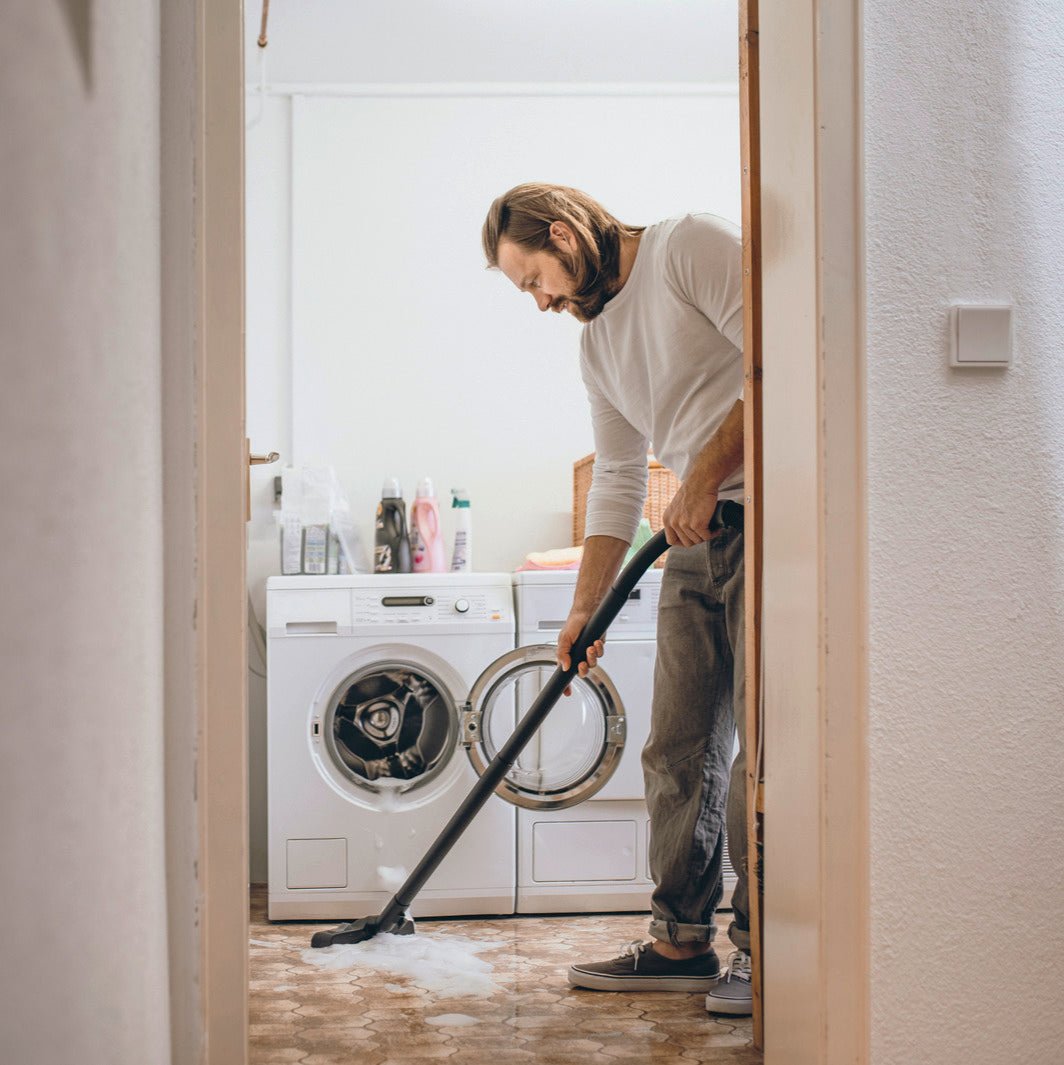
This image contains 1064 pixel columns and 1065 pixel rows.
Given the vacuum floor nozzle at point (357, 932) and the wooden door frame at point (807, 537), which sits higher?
the wooden door frame at point (807, 537)

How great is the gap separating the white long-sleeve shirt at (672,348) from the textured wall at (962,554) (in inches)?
25.2

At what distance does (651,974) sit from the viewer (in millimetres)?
2156

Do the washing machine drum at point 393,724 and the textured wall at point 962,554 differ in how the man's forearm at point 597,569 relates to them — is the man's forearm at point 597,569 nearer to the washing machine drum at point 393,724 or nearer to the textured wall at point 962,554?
the washing machine drum at point 393,724

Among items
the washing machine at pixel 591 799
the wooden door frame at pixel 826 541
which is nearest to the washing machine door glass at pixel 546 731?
the washing machine at pixel 591 799

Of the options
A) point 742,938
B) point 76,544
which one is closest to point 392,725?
point 742,938

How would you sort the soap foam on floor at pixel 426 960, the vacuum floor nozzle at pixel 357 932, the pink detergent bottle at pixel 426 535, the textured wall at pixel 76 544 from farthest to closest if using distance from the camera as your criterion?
the pink detergent bottle at pixel 426 535, the vacuum floor nozzle at pixel 357 932, the soap foam on floor at pixel 426 960, the textured wall at pixel 76 544

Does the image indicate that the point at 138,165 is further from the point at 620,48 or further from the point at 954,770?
the point at 620,48

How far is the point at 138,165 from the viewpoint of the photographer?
3.46 ft

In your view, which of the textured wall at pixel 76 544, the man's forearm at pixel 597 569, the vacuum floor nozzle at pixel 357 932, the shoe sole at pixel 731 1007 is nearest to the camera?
the textured wall at pixel 76 544

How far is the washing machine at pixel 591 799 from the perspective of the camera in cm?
285

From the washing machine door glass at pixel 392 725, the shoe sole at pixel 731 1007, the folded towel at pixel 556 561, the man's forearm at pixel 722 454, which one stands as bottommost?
the shoe sole at pixel 731 1007

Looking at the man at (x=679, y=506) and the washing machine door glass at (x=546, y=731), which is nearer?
the man at (x=679, y=506)

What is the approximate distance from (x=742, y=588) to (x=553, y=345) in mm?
1756

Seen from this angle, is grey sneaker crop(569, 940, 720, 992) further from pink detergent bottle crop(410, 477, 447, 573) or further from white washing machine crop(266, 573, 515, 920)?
pink detergent bottle crop(410, 477, 447, 573)
